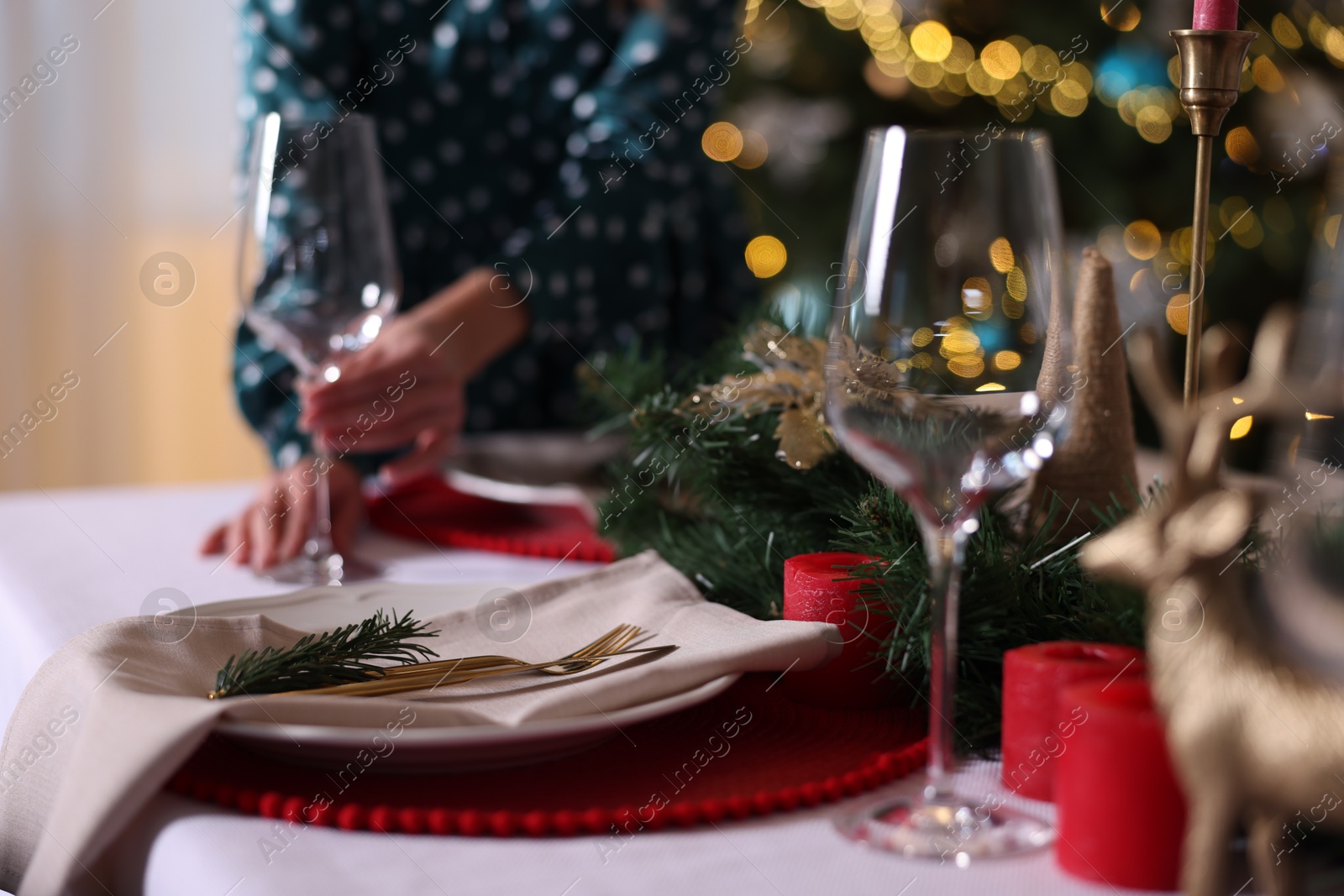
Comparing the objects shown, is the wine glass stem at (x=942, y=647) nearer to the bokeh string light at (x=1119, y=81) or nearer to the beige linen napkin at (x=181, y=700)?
the beige linen napkin at (x=181, y=700)

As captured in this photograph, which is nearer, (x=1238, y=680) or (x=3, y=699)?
(x=1238, y=680)

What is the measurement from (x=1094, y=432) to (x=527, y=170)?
1.03 meters

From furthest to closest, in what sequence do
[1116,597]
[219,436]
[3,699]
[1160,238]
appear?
[219,436]
[1160,238]
[3,699]
[1116,597]

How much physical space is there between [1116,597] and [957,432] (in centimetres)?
12

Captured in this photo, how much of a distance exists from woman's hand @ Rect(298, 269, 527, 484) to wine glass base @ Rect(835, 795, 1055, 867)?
503 millimetres

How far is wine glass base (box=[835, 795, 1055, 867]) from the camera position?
0.36 m

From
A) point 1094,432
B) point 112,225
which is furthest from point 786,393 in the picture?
point 112,225

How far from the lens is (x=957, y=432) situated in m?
0.36

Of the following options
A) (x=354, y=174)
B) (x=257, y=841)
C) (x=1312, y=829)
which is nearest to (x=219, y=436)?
(x=354, y=174)

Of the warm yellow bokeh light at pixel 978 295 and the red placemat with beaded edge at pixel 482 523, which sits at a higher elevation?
the warm yellow bokeh light at pixel 978 295

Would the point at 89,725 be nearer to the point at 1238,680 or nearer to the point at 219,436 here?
the point at 1238,680

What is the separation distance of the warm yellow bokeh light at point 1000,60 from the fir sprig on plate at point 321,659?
1.88 m

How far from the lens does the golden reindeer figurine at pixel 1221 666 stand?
288 mm

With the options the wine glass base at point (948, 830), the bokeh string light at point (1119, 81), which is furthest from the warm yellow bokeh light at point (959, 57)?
the wine glass base at point (948, 830)
